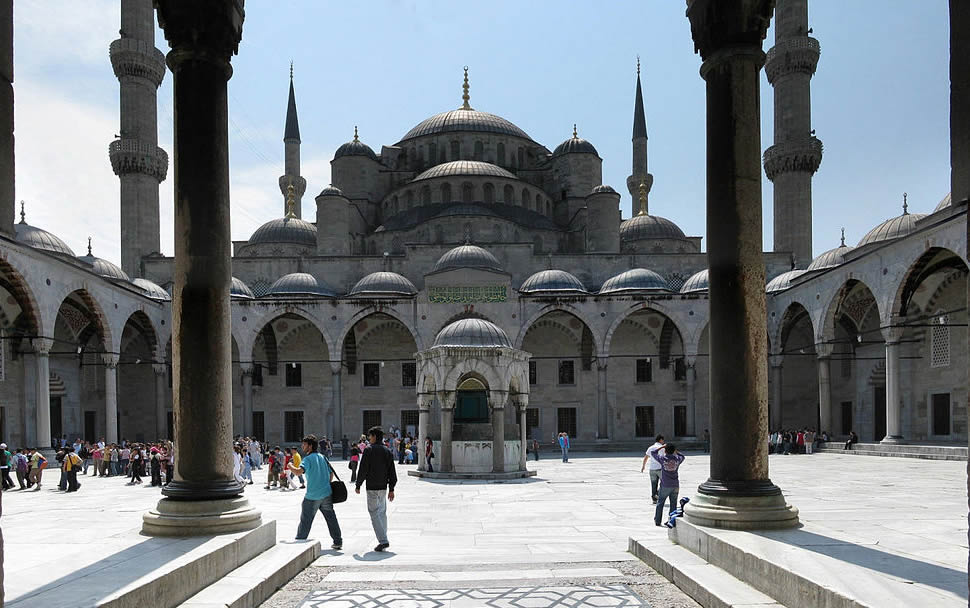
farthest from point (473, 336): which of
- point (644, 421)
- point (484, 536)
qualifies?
point (644, 421)

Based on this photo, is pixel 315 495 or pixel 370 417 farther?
pixel 370 417

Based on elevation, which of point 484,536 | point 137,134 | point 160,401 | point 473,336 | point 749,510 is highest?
point 137,134

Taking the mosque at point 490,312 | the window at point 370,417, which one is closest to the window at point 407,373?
the mosque at point 490,312

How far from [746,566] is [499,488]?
9319 millimetres

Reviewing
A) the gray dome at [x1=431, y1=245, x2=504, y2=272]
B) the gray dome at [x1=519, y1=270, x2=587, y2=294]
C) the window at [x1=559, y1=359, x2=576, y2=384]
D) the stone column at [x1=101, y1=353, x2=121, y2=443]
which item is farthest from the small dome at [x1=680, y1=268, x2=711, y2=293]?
the stone column at [x1=101, y1=353, x2=121, y2=443]

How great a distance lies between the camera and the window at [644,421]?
29594 millimetres

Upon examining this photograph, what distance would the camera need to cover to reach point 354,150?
38.2 metres

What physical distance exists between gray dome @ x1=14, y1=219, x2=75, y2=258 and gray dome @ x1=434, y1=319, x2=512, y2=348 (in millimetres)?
15112

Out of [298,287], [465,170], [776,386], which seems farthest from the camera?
[465,170]

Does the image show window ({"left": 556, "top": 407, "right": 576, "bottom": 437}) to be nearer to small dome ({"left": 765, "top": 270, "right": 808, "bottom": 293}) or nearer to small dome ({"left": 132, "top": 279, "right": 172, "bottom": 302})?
small dome ({"left": 765, "top": 270, "right": 808, "bottom": 293})

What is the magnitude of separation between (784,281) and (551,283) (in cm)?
790

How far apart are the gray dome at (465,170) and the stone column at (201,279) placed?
1138 inches

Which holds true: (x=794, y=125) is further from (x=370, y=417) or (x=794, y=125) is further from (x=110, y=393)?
(x=110, y=393)

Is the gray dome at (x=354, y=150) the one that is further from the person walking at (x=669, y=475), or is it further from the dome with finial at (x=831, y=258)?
the person walking at (x=669, y=475)
